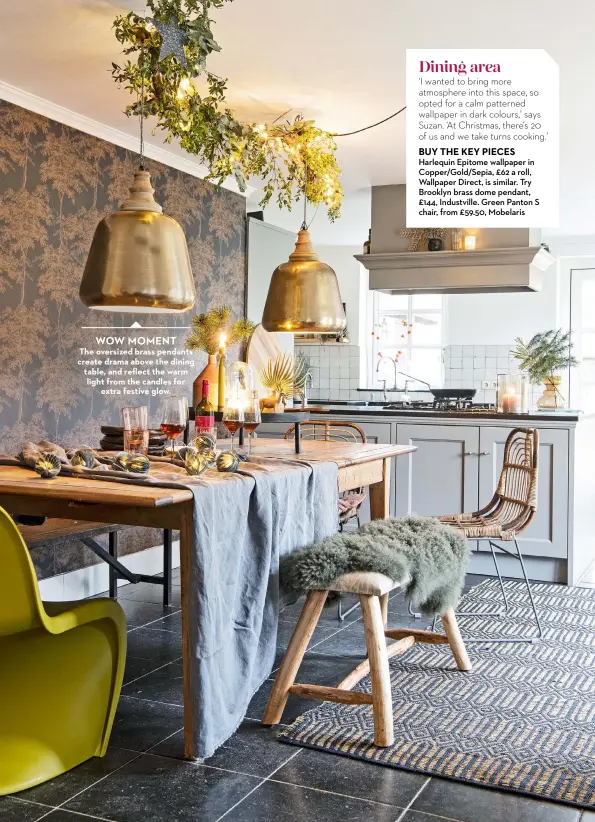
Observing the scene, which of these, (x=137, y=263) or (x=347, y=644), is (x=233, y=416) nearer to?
(x=137, y=263)

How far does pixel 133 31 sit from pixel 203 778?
8.35 ft

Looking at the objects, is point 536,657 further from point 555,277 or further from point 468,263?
point 555,277

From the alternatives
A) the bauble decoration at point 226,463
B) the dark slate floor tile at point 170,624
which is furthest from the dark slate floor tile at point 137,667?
the bauble decoration at point 226,463

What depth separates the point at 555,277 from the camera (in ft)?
27.2

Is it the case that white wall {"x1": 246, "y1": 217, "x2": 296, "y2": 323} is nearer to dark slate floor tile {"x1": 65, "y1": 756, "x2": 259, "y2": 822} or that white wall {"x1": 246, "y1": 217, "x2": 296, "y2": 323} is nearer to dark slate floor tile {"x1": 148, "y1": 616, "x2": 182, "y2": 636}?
dark slate floor tile {"x1": 148, "y1": 616, "x2": 182, "y2": 636}

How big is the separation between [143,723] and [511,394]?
3.33m

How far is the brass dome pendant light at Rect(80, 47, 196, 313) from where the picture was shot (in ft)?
8.07

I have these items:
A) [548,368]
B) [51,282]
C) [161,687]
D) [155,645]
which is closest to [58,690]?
A: [161,687]

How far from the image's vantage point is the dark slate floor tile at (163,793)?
87.6 inches

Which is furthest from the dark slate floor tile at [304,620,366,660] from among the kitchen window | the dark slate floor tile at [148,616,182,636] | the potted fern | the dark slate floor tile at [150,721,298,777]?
the kitchen window

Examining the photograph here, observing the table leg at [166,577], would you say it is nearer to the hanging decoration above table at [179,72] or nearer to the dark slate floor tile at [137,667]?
the dark slate floor tile at [137,667]

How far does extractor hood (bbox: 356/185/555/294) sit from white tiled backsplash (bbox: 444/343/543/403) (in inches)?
98.5

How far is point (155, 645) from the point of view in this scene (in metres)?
3.65

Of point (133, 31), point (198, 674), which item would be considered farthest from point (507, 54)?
point (198, 674)
